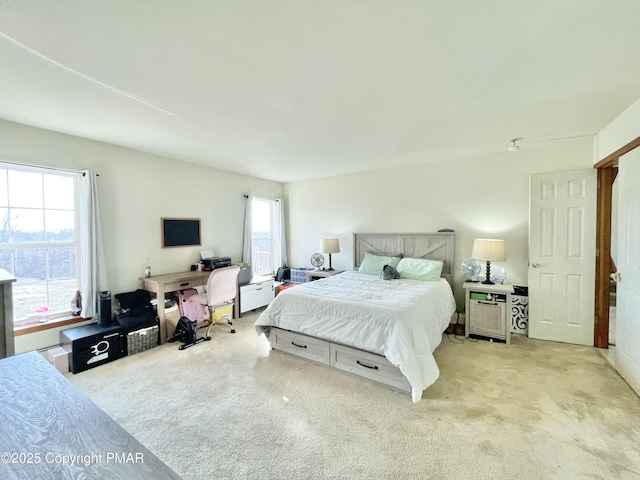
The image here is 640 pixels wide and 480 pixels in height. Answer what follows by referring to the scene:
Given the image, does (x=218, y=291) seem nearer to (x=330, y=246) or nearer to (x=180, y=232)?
(x=180, y=232)

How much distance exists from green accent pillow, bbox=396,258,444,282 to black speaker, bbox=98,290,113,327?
12.2 feet

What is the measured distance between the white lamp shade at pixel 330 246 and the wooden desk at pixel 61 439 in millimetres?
3993

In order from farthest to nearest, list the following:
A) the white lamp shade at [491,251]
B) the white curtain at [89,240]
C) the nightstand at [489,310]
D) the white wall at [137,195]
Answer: the white lamp shade at [491,251] < the nightstand at [489,310] < the white curtain at [89,240] < the white wall at [137,195]

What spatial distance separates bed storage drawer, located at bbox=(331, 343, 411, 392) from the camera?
2.34 meters

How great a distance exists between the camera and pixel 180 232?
406cm

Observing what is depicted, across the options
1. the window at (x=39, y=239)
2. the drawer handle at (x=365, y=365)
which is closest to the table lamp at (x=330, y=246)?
the drawer handle at (x=365, y=365)

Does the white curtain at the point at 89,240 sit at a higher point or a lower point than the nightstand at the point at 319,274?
higher

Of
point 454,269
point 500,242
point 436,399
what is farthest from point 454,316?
point 436,399

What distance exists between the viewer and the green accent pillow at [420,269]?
3.79m

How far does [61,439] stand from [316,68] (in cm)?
208

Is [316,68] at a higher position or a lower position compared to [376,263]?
higher

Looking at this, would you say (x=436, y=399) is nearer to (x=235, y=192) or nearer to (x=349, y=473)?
(x=349, y=473)

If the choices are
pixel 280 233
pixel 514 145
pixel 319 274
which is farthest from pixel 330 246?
pixel 514 145

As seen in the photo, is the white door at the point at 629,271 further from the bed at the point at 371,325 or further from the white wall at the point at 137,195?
the white wall at the point at 137,195
